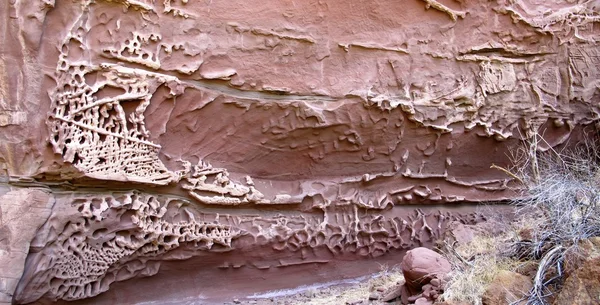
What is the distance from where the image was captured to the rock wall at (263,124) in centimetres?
357

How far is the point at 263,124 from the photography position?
4.49 metres

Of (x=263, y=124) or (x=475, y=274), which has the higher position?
(x=263, y=124)

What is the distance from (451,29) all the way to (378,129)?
1284mm

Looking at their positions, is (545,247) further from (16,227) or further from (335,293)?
(16,227)

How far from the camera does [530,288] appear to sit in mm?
2725

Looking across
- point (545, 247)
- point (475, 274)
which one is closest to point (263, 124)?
point (475, 274)

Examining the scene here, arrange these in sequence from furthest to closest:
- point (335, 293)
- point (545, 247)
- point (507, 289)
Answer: point (335, 293) → point (545, 247) → point (507, 289)

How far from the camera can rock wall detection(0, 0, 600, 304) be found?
11.7 ft

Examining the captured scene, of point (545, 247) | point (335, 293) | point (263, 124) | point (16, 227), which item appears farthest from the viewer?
point (335, 293)

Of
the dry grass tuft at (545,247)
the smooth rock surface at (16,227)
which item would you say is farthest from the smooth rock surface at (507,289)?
the smooth rock surface at (16,227)

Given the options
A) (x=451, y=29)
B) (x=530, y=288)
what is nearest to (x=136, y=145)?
(x=530, y=288)

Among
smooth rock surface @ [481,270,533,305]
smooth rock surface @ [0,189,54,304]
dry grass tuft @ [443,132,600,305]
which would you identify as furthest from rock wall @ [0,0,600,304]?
smooth rock surface @ [481,270,533,305]

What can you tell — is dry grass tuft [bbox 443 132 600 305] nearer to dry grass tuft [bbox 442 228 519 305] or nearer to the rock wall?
dry grass tuft [bbox 442 228 519 305]

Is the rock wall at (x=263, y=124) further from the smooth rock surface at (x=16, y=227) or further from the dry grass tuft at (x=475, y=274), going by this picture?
the dry grass tuft at (x=475, y=274)
